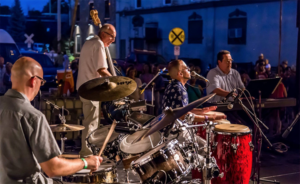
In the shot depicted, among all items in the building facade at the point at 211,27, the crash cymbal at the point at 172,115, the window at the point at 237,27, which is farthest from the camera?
the window at the point at 237,27

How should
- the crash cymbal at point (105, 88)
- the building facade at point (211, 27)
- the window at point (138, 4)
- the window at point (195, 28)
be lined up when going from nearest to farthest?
1. the crash cymbal at point (105, 88)
2. the building facade at point (211, 27)
3. the window at point (195, 28)
4. the window at point (138, 4)

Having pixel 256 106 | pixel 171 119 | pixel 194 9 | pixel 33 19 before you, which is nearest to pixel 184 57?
pixel 194 9

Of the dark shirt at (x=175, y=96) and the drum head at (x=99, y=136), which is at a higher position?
the dark shirt at (x=175, y=96)

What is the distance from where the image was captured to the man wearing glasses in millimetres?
5602

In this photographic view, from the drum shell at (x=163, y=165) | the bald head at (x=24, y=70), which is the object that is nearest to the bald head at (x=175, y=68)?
the drum shell at (x=163, y=165)

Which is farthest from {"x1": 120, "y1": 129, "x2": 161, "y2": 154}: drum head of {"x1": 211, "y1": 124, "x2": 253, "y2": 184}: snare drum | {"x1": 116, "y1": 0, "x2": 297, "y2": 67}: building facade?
{"x1": 116, "y1": 0, "x2": 297, "y2": 67}: building facade

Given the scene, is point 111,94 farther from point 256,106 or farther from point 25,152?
point 256,106

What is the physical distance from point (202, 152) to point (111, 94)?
1330mm

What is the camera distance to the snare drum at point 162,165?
3.74 m

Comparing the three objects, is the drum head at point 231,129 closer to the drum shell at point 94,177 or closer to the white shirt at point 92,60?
the drum shell at point 94,177

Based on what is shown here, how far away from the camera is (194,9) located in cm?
2195

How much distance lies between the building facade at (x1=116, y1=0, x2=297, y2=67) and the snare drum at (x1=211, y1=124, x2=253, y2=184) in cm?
1290

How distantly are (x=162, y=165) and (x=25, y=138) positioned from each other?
5.53 feet

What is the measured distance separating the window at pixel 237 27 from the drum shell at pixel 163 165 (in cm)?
1607
